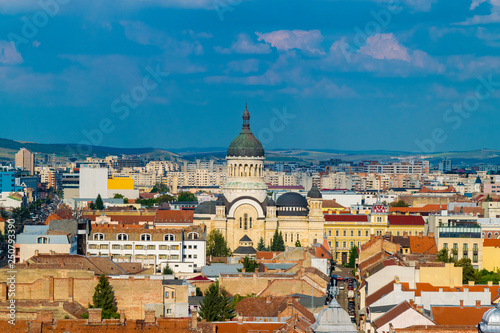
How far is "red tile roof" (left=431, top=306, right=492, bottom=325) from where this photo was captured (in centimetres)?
4991

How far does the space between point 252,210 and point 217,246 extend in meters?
11.5

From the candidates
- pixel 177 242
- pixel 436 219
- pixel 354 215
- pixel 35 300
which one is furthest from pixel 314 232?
pixel 35 300

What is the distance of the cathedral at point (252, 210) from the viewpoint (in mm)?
111188

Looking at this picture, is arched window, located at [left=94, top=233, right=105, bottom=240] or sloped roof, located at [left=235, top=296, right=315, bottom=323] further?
arched window, located at [left=94, top=233, right=105, bottom=240]

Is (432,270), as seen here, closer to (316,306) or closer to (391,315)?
(316,306)

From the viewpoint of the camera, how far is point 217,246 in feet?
333

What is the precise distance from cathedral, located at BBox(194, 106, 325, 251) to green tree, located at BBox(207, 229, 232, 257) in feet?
15.9

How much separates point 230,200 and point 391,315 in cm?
6316

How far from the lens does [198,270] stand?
281ft

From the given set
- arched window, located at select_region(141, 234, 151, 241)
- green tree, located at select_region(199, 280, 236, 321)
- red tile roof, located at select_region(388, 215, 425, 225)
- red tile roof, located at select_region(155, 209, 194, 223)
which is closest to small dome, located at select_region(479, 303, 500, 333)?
green tree, located at select_region(199, 280, 236, 321)

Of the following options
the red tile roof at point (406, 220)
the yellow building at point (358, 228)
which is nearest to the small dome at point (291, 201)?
the yellow building at point (358, 228)

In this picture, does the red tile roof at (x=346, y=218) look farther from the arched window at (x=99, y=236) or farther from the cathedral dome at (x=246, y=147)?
the arched window at (x=99, y=236)

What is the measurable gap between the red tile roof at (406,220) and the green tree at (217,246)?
2226 centimetres

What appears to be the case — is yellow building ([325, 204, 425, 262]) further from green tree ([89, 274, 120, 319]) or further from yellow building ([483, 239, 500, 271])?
green tree ([89, 274, 120, 319])
